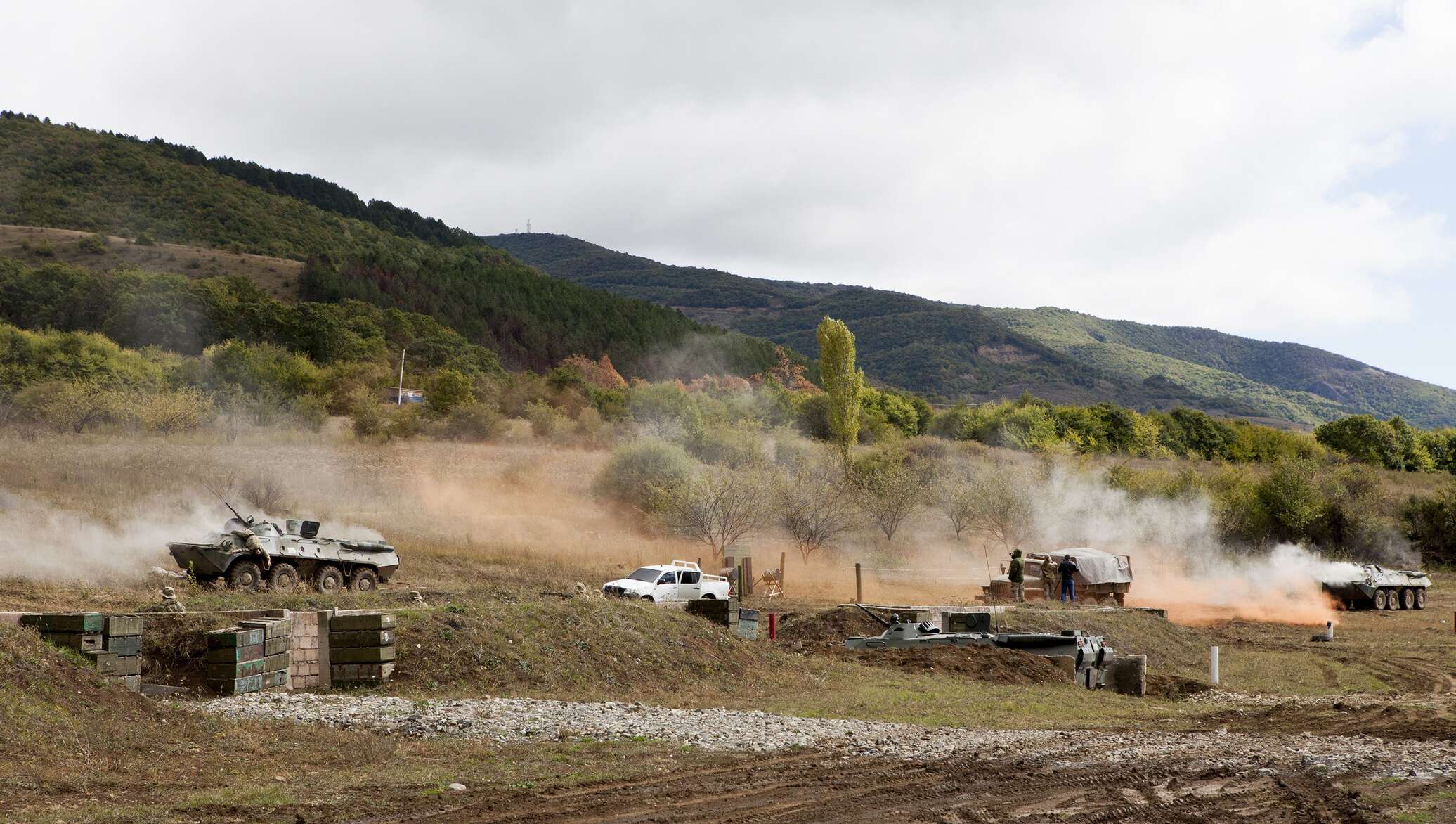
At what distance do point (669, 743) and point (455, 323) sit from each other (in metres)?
103

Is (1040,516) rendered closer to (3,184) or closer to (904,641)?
(904,641)

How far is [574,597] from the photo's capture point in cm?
2183

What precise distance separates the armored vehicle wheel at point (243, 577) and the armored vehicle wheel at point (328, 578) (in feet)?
5.63

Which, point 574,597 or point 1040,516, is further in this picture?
point 1040,516

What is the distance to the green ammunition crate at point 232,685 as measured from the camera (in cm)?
1531

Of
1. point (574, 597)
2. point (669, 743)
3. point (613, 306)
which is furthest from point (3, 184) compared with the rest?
point (669, 743)

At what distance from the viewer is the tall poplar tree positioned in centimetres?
6612

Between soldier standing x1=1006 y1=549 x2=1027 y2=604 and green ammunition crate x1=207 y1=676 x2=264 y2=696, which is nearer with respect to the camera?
green ammunition crate x1=207 y1=676 x2=264 y2=696

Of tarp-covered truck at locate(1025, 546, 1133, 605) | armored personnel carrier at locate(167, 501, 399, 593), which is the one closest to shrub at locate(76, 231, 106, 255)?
armored personnel carrier at locate(167, 501, 399, 593)

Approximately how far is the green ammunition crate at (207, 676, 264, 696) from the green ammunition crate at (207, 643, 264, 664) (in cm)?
24

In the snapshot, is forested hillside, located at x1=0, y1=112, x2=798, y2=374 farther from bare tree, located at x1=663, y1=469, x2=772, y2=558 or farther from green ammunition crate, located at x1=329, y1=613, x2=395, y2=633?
green ammunition crate, located at x1=329, y1=613, x2=395, y2=633

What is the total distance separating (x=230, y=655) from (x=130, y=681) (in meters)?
1.33

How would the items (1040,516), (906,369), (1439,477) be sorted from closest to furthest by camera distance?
(1040,516)
(1439,477)
(906,369)

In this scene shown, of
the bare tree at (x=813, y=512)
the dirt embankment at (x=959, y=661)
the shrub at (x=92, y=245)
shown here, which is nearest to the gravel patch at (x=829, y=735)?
the dirt embankment at (x=959, y=661)
